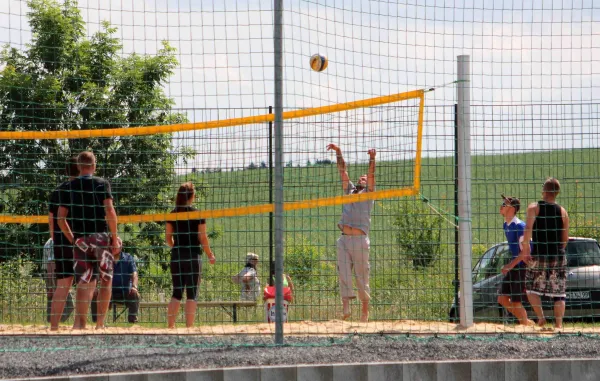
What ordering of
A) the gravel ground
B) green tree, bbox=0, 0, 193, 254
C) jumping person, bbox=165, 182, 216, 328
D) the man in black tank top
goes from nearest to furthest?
the gravel ground, jumping person, bbox=165, 182, 216, 328, the man in black tank top, green tree, bbox=0, 0, 193, 254

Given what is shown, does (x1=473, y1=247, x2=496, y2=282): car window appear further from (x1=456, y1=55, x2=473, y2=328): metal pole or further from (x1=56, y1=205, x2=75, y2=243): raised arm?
(x1=56, y1=205, x2=75, y2=243): raised arm

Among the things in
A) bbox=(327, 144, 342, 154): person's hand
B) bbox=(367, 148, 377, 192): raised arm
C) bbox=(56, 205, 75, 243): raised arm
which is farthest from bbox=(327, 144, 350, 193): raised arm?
bbox=(56, 205, 75, 243): raised arm

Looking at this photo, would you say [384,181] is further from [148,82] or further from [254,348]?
[148,82]

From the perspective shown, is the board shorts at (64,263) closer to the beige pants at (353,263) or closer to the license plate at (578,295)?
the beige pants at (353,263)

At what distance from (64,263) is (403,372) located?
3705 mm

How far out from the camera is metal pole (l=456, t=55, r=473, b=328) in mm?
9406

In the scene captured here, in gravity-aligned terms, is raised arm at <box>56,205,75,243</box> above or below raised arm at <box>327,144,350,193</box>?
below

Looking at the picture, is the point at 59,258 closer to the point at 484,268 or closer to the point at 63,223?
the point at 63,223

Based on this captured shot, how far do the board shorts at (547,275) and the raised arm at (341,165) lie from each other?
6.58 ft

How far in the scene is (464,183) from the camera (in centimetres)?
944

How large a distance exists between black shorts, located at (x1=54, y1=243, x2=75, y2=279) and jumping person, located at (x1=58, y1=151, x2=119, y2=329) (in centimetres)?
10

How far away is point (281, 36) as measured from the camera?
8.07 meters

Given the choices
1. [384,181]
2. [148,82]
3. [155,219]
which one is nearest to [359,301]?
[384,181]

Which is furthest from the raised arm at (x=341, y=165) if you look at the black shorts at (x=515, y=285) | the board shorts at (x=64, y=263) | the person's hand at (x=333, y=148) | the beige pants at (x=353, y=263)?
the board shorts at (x=64, y=263)
